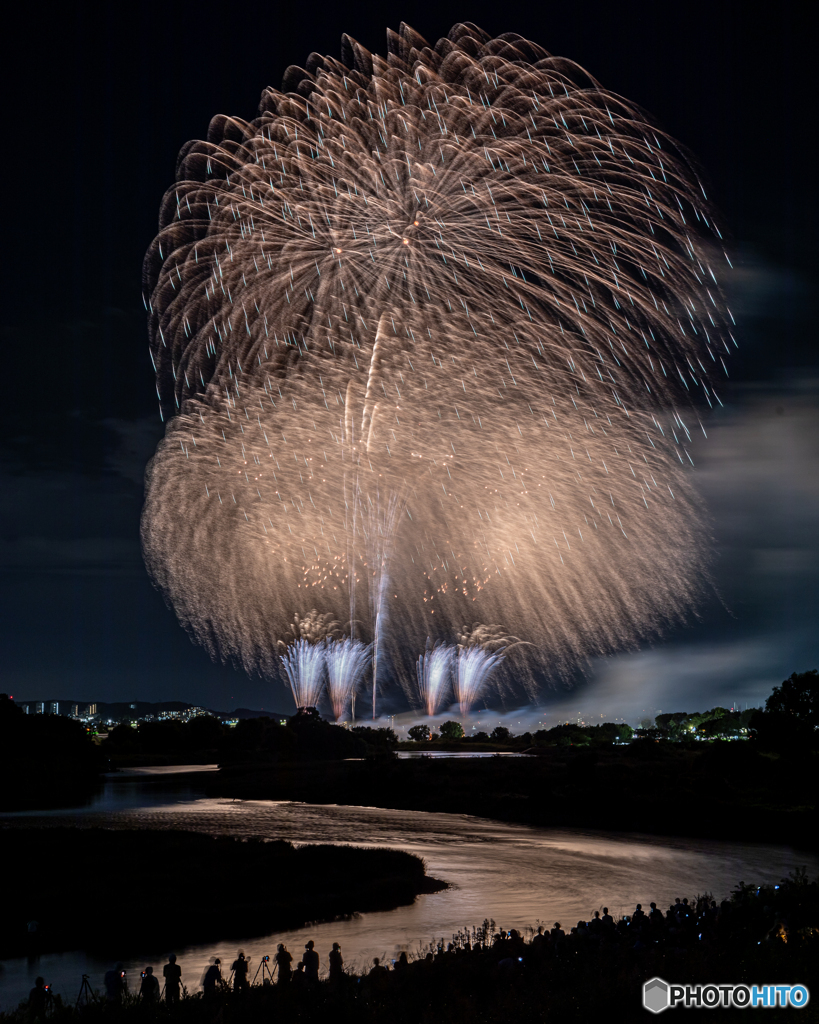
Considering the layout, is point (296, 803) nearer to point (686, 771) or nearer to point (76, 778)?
point (76, 778)

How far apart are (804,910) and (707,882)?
21404 millimetres

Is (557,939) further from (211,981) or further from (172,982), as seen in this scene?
(172,982)

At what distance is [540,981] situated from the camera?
20.4 metres

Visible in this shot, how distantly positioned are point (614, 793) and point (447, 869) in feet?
110

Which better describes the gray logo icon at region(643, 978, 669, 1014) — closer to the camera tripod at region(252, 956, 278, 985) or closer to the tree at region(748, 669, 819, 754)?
the camera tripod at region(252, 956, 278, 985)

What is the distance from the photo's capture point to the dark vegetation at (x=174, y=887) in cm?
3297

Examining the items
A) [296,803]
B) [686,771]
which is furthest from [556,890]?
[686,771]

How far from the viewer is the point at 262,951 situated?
3047cm

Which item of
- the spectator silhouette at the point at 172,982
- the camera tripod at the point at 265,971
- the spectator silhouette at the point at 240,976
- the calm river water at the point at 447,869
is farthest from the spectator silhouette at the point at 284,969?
the calm river water at the point at 447,869

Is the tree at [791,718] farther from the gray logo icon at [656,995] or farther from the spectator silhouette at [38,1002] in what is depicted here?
the spectator silhouette at [38,1002]

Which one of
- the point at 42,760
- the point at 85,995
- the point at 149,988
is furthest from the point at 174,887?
the point at 42,760

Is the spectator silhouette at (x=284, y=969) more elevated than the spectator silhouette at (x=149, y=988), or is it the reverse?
the spectator silhouette at (x=149, y=988)

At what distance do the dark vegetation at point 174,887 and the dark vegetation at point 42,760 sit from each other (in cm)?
4316

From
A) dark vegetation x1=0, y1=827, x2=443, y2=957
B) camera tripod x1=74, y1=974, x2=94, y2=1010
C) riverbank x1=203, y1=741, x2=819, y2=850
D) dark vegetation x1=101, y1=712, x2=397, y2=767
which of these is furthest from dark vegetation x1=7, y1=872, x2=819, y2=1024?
dark vegetation x1=101, y1=712, x2=397, y2=767
